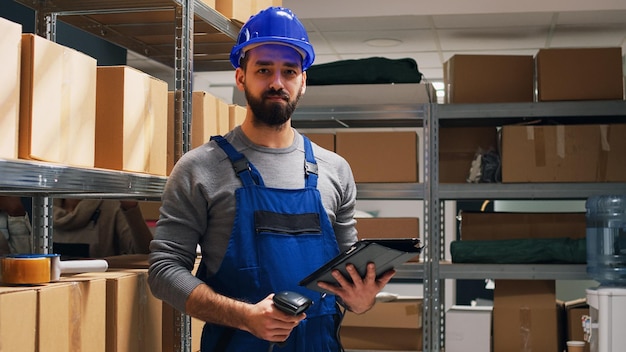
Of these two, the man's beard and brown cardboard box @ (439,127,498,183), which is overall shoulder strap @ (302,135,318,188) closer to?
the man's beard

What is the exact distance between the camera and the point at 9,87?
1.60 m

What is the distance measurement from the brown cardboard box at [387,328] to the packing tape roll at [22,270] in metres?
3.08

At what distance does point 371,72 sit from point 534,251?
57.4 inches

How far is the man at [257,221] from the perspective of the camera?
1862 millimetres

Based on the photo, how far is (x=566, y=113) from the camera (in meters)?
4.59

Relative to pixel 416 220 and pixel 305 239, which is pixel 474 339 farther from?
pixel 305 239

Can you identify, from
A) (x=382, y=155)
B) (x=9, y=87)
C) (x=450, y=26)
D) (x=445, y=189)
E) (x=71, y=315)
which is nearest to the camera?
(x=9, y=87)

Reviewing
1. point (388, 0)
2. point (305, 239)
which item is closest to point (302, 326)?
point (305, 239)

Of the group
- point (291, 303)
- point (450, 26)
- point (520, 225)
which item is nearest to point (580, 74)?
point (520, 225)

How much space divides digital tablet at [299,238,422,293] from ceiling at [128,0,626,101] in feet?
14.4

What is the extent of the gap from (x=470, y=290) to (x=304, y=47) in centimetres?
643

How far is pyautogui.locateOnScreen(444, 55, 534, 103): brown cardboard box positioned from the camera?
479 cm

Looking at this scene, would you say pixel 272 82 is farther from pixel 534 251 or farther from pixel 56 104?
pixel 534 251

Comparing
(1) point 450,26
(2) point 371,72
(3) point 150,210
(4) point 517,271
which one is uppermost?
(1) point 450,26
